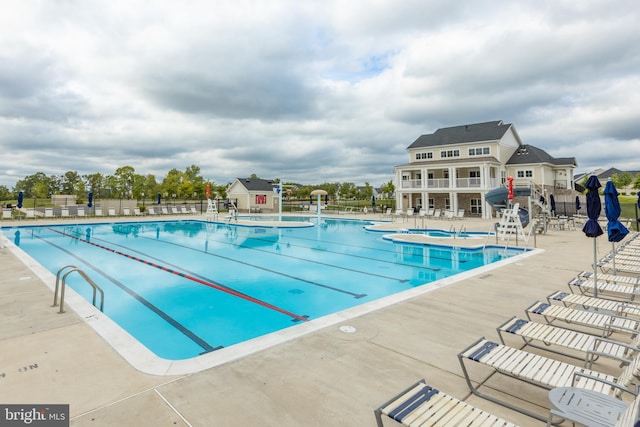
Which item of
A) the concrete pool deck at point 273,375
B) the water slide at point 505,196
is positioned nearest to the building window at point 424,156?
the water slide at point 505,196

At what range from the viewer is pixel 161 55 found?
47.2ft

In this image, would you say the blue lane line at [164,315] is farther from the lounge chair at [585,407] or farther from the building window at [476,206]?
the building window at [476,206]

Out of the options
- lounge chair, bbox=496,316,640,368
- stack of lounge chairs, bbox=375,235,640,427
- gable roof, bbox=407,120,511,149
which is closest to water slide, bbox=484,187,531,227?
gable roof, bbox=407,120,511,149

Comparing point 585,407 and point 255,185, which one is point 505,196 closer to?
point 585,407

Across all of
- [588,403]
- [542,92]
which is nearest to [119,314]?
[588,403]

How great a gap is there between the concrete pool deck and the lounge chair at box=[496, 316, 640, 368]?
42 centimetres

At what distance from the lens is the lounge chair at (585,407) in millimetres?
1996

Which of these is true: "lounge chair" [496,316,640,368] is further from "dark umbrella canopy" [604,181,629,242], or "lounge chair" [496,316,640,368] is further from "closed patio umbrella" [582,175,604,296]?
"dark umbrella canopy" [604,181,629,242]

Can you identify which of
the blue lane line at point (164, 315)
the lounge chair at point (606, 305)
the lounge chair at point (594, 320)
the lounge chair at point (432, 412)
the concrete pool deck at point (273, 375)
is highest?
the lounge chair at point (432, 412)

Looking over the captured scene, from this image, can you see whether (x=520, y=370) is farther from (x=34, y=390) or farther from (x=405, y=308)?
(x=34, y=390)

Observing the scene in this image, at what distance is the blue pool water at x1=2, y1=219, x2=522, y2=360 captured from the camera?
6.15 m

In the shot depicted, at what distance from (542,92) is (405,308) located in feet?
89.5

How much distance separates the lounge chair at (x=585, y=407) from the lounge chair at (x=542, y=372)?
0.14m

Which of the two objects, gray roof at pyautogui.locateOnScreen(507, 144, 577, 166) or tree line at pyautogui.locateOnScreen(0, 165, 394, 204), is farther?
tree line at pyautogui.locateOnScreen(0, 165, 394, 204)
